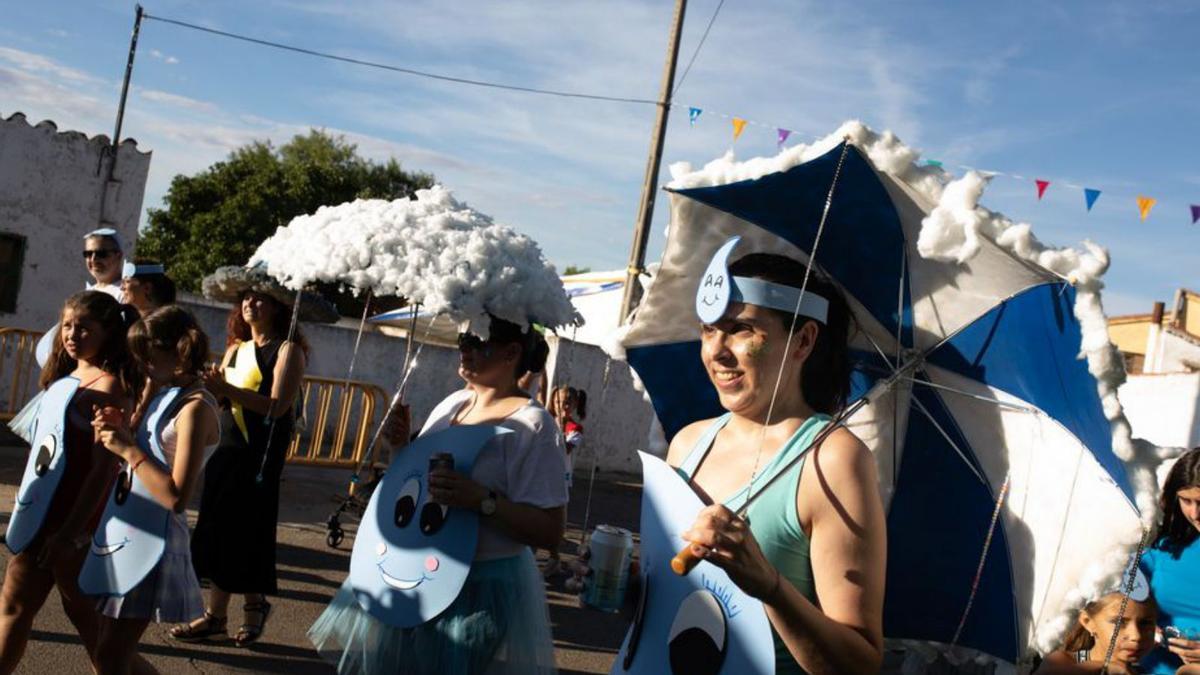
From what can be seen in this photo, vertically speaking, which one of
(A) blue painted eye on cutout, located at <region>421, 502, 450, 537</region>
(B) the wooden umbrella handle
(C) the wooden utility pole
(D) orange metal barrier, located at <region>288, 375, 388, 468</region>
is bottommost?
(D) orange metal barrier, located at <region>288, 375, 388, 468</region>

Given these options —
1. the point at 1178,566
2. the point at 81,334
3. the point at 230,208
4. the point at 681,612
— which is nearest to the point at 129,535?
the point at 81,334

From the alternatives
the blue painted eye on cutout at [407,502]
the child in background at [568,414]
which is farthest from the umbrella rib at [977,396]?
the child in background at [568,414]

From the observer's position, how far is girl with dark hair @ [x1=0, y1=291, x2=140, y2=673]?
381 cm

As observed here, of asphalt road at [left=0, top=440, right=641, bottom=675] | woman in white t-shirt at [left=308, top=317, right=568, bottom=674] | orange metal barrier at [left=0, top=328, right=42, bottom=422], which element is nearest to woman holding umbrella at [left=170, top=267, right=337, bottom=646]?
asphalt road at [left=0, top=440, right=641, bottom=675]

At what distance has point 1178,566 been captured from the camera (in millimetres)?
3719

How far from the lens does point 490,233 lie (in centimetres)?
386

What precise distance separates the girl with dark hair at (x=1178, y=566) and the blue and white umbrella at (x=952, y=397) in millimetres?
1251

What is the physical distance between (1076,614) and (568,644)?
466 centimetres

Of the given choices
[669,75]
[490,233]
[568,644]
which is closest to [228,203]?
[669,75]

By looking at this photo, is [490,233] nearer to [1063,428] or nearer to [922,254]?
[922,254]

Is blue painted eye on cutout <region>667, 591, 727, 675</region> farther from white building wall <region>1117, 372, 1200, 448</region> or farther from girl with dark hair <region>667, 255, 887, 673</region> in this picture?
white building wall <region>1117, 372, 1200, 448</region>

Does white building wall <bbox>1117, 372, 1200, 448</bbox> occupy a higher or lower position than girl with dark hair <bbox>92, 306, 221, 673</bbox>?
higher

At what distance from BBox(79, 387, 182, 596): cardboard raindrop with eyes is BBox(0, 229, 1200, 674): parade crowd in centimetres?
1

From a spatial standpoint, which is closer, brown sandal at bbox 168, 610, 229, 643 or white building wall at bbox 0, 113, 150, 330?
brown sandal at bbox 168, 610, 229, 643
